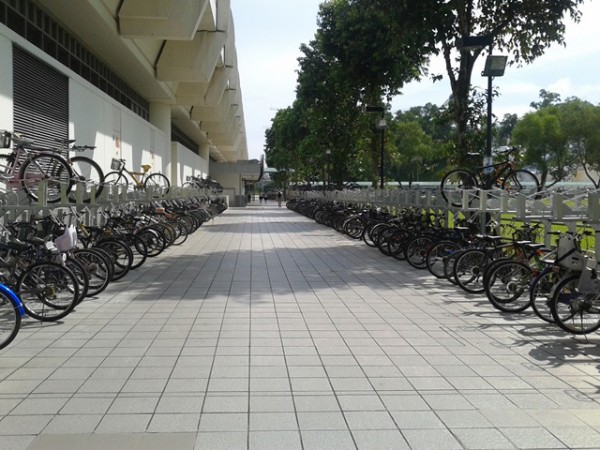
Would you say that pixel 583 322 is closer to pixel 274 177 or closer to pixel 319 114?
pixel 319 114

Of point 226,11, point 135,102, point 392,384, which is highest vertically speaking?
point 226,11

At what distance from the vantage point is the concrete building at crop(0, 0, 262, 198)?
11375 millimetres

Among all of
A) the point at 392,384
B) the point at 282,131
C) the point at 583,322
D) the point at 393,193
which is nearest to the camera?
the point at 392,384

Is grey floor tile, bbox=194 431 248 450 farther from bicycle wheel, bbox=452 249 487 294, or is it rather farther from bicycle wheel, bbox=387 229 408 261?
bicycle wheel, bbox=387 229 408 261

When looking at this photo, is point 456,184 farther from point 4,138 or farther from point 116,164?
point 4,138

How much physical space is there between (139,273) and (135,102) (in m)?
14.7

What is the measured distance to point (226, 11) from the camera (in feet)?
79.0

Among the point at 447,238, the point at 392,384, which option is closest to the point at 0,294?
the point at 392,384

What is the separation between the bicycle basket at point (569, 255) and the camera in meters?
6.04

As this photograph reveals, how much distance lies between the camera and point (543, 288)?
669 cm

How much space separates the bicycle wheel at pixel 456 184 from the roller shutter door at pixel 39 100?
7.71 m

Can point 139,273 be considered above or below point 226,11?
below

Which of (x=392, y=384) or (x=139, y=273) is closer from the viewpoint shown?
(x=392, y=384)

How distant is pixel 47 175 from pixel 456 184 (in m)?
9.32
